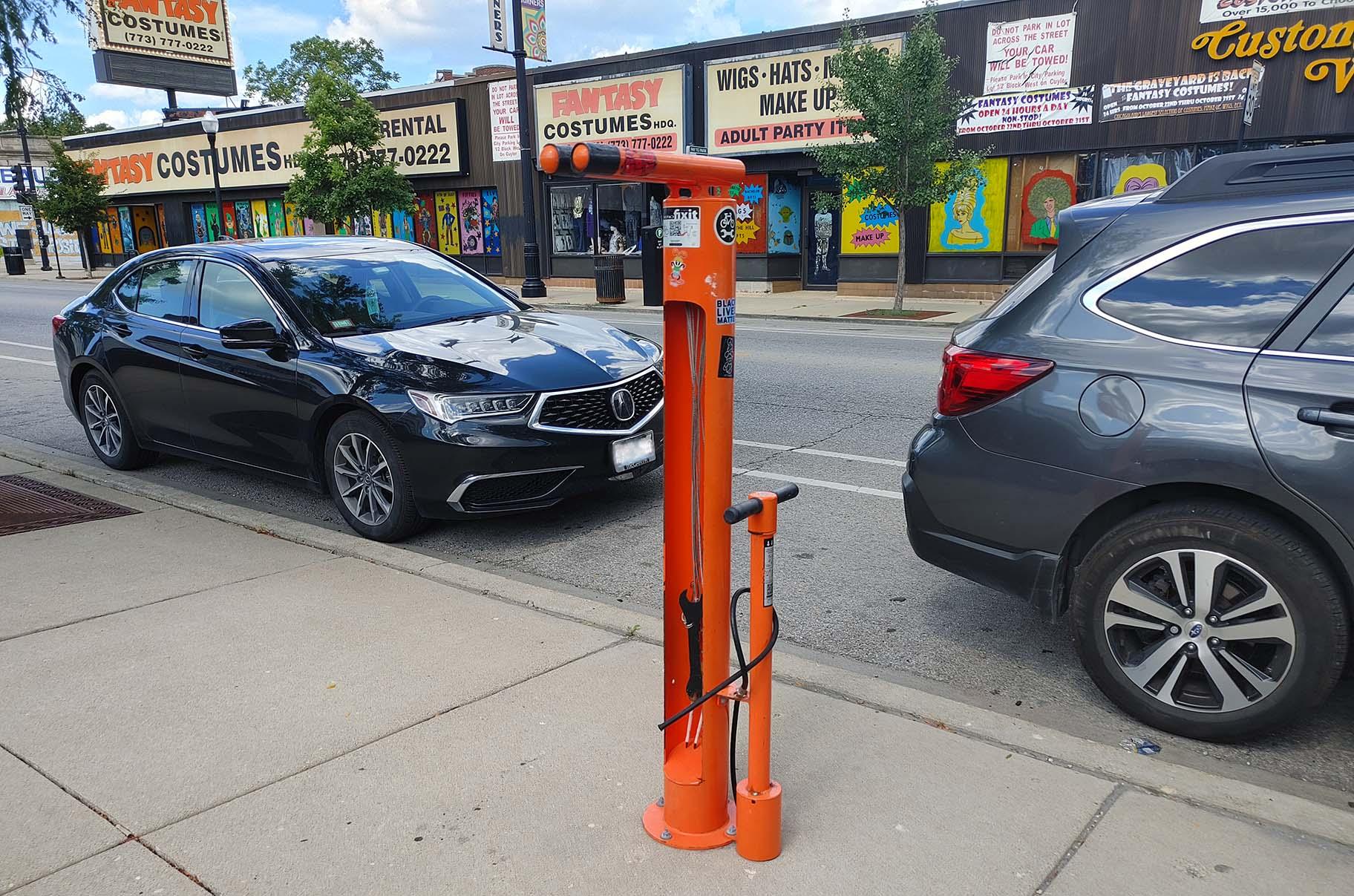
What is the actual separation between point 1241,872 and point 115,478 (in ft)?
22.7

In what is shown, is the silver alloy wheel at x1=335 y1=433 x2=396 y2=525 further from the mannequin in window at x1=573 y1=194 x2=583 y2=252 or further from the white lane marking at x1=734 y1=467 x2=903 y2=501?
the mannequin in window at x1=573 y1=194 x2=583 y2=252

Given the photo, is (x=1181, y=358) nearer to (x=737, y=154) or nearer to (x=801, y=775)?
(x=801, y=775)

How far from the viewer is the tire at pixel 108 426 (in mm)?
7160

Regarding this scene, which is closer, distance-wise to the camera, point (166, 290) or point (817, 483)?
point (817, 483)

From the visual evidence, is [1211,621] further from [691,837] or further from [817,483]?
[817,483]

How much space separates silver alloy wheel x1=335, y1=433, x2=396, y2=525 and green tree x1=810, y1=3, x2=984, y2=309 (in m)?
13.2

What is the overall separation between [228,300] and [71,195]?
119 ft

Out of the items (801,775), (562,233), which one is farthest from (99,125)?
(801,775)

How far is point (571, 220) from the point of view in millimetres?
26375

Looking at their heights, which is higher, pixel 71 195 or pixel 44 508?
pixel 71 195

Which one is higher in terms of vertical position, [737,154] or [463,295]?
[737,154]

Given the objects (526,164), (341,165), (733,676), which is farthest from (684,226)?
(341,165)

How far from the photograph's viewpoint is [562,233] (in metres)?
26.7

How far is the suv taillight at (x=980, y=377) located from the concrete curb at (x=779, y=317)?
1101 cm
